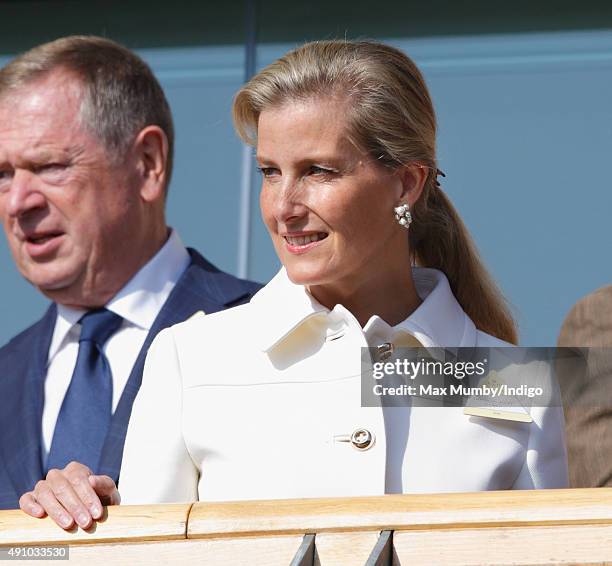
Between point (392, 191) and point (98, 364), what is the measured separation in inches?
37.2

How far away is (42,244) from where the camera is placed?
333 cm

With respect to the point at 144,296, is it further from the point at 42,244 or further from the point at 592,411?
the point at 592,411

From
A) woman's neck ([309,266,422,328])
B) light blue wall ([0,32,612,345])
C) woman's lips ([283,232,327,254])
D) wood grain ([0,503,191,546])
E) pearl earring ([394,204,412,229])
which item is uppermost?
light blue wall ([0,32,612,345])

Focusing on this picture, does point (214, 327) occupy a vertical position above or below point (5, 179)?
below

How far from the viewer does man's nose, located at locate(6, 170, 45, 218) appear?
3.32m

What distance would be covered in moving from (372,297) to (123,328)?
0.94m

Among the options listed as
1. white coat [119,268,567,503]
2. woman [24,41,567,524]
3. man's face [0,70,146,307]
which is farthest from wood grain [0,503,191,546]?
man's face [0,70,146,307]

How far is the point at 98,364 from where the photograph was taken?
313cm

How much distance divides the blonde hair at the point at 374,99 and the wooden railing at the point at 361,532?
0.65 m

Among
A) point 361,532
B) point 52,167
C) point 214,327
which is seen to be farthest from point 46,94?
point 361,532

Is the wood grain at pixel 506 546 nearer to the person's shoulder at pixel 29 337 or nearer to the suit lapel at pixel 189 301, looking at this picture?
the suit lapel at pixel 189 301

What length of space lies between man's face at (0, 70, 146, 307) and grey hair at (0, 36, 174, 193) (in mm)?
30

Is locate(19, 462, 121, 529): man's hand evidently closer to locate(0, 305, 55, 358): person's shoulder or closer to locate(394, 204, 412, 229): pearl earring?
locate(394, 204, 412, 229): pearl earring

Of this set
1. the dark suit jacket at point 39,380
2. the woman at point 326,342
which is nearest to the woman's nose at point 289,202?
the woman at point 326,342
